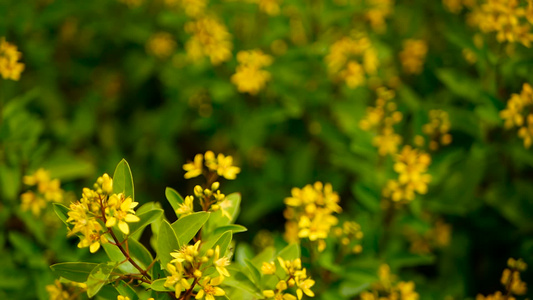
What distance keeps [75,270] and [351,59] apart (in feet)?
7.05

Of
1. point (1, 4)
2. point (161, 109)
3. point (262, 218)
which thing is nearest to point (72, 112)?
point (161, 109)

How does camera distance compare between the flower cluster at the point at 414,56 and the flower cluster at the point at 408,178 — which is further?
the flower cluster at the point at 414,56

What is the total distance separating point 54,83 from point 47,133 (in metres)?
0.42

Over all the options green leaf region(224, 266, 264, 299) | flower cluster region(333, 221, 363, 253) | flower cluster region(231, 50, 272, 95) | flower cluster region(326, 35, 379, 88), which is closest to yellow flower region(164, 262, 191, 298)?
green leaf region(224, 266, 264, 299)

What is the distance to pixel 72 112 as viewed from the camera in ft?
12.1

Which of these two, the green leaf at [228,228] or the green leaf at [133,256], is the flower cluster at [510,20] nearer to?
the green leaf at [228,228]

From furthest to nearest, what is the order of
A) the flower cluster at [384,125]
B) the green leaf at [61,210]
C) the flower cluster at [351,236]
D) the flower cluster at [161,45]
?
the flower cluster at [161,45], the flower cluster at [384,125], the flower cluster at [351,236], the green leaf at [61,210]

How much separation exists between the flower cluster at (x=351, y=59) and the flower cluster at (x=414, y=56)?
0.51 metres

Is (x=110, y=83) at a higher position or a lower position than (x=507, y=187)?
lower

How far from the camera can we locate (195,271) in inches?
48.5

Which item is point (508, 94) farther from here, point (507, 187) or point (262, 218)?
→ point (262, 218)

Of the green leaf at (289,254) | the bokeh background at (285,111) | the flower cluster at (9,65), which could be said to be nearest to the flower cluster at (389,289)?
the bokeh background at (285,111)

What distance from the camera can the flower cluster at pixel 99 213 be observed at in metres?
1.23

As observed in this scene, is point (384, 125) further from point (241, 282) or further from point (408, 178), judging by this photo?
point (241, 282)
